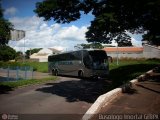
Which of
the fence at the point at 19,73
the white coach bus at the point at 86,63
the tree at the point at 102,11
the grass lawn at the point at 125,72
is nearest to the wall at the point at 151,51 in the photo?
the grass lawn at the point at 125,72

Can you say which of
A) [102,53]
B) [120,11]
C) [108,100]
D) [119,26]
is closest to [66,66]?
[102,53]

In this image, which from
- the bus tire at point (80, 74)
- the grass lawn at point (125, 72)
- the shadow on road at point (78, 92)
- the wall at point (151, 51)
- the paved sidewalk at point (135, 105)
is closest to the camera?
the paved sidewalk at point (135, 105)

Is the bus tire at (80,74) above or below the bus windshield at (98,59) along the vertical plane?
below

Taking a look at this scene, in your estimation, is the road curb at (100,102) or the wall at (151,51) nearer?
the road curb at (100,102)

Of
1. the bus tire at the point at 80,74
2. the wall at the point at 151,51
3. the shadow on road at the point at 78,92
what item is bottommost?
the shadow on road at the point at 78,92

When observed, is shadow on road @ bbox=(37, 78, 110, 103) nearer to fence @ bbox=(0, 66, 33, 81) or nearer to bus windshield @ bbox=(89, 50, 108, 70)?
bus windshield @ bbox=(89, 50, 108, 70)

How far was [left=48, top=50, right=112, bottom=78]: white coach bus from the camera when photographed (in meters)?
26.8

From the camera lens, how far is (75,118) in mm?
9969

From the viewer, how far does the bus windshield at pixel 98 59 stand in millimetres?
26789

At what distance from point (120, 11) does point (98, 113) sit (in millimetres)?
7201

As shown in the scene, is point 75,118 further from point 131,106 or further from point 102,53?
point 102,53

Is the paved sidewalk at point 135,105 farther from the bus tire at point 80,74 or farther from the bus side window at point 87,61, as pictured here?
the bus tire at point 80,74

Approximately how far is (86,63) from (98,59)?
1.48 meters

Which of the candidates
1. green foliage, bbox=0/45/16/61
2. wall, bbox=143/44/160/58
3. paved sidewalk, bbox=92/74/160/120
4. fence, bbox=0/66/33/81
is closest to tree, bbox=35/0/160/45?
paved sidewalk, bbox=92/74/160/120
